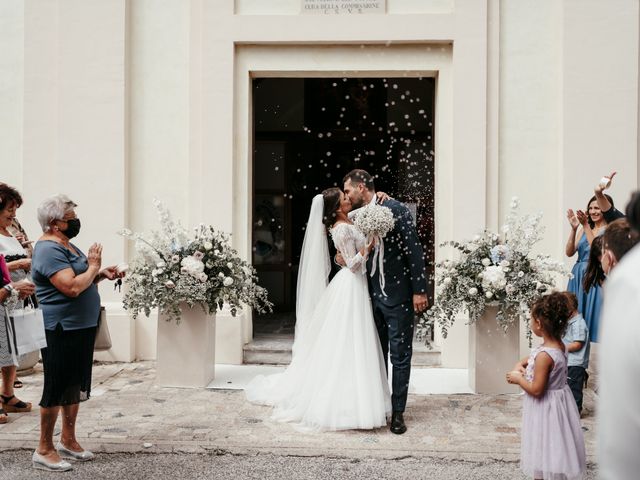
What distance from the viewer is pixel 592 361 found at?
823 cm

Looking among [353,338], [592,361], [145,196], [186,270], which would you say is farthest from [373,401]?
[145,196]

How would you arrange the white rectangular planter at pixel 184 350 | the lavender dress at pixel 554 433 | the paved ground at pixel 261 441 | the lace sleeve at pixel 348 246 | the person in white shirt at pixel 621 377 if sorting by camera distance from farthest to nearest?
the white rectangular planter at pixel 184 350, the lace sleeve at pixel 348 246, the paved ground at pixel 261 441, the lavender dress at pixel 554 433, the person in white shirt at pixel 621 377

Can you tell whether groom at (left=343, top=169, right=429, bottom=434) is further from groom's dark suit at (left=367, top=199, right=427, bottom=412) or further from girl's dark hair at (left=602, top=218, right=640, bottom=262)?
girl's dark hair at (left=602, top=218, right=640, bottom=262)

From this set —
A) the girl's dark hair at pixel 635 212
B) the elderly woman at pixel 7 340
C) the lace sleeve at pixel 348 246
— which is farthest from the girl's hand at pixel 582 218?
the girl's dark hair at pixel 635 212

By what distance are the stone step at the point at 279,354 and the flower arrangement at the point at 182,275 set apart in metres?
1.29

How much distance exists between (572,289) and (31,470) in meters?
5.18

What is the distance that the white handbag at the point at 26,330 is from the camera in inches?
240

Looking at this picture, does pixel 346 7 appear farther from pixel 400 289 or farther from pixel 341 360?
pixel 341 360

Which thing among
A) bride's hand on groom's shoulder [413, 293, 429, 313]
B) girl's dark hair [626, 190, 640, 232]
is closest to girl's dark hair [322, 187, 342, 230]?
bride's hand on groom's shoulder [413, 293, 429, 313]

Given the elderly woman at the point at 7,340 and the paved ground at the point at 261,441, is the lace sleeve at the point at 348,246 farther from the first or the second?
the elderly woman at the point at 7,340

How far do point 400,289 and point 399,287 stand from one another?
2 centimetres

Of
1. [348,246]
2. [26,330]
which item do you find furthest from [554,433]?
[26,330]

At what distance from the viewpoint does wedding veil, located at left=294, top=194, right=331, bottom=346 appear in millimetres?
7125

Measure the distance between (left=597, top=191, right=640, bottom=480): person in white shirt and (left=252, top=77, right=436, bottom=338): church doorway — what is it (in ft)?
36.0
